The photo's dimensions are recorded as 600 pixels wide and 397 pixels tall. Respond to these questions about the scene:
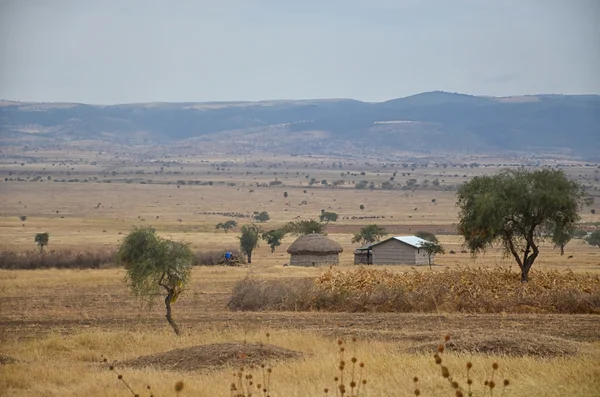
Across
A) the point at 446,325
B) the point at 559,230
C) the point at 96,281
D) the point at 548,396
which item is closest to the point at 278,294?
the point at 446,325

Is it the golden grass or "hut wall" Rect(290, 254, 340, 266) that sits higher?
the golden grass

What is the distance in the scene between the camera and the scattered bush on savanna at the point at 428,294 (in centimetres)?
3166

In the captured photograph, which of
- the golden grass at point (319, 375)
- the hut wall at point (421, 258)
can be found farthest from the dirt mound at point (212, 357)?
the hut wall at point (421, 258)

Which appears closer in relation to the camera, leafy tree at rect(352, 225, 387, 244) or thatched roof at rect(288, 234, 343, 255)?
thatched roof at rect(288, 234, 343, 255)

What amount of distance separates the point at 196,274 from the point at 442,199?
106854 mm

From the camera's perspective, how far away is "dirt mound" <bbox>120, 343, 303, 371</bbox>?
712 inches

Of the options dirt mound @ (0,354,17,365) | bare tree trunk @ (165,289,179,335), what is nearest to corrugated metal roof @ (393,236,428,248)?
bare tree trunk @ (165,289,179,335)

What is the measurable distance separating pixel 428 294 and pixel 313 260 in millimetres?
28926

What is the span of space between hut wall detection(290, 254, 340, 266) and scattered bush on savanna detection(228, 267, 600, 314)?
25707 mm

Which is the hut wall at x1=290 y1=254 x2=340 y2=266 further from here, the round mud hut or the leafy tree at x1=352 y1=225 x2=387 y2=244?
the leafy tree at x1=352 y1=225 x2=387 y2=244

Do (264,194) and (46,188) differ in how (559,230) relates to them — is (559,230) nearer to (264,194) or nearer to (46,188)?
(264,194)

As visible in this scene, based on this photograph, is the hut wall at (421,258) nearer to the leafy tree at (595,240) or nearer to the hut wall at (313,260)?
the hut wall at (313,260)

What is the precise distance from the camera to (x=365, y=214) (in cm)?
13075

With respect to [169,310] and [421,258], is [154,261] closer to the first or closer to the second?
[169,310]
